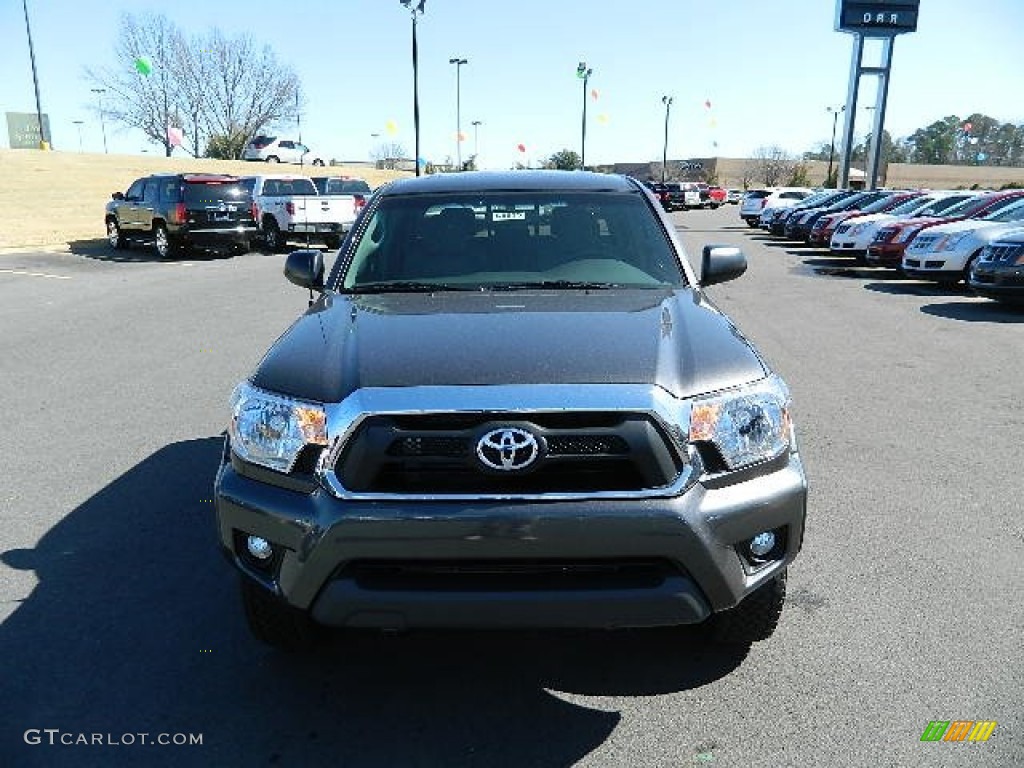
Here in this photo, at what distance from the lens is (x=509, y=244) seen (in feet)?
13.5

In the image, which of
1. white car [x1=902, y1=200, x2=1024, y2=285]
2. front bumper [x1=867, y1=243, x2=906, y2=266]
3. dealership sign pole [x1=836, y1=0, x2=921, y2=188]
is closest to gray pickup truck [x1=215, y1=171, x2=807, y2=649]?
white car [x1=902, y1=200, x2=1024, y2=285]

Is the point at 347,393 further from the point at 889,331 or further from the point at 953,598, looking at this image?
the point at 889,331

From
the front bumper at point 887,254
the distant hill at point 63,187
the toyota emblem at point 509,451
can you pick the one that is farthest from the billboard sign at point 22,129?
the toyota emblem at point 509,451

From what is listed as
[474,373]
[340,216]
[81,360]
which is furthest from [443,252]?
[340,216]

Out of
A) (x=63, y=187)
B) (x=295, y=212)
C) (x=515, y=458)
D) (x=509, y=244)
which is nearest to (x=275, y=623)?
(x=515, y=458)

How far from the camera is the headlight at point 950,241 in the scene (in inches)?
544

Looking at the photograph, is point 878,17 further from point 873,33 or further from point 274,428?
point 274,428

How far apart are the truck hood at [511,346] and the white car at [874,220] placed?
16229 millimetres

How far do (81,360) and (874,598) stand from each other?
7.76 m

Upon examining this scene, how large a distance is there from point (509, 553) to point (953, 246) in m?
13.8

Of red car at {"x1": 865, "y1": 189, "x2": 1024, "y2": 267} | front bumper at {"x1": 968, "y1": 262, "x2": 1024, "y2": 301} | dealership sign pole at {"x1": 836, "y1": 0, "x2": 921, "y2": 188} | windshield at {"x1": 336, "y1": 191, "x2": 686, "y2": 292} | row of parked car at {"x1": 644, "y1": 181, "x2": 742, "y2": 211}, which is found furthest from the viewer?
row of parked car at {"x1": 644, "y1": 181, "x2": 742, "y2": 211}

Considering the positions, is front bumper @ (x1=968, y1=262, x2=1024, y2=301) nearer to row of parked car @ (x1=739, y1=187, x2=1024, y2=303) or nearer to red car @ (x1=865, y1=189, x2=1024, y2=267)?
row of parked car @ (x1=739, y1=187, x2=1024, y2=303)

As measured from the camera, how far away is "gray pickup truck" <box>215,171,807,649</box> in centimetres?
243

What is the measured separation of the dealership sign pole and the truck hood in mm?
46004
